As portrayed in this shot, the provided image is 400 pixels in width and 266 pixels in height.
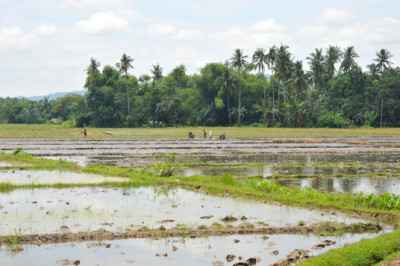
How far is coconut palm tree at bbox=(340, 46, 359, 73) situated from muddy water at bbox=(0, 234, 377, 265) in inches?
3083

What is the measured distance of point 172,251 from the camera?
8.42 metres

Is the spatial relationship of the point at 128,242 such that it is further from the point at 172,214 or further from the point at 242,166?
Result: the point at 242,166

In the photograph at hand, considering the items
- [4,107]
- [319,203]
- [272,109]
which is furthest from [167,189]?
[4,107]

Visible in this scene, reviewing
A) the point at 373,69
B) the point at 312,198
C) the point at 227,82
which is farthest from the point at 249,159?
the point at 373,69

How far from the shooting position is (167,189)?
15023 millimetres

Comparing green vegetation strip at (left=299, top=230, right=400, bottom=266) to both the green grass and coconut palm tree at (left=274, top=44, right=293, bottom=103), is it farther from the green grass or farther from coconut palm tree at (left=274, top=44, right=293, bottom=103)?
coconut palm tree at (left=274, top=44, right=293, bottom=103)

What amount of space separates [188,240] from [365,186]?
9063 mm

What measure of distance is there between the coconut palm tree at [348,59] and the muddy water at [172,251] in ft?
257

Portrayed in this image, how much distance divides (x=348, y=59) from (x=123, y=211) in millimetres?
79171

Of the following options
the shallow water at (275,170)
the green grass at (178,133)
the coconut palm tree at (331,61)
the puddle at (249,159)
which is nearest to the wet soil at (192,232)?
the shallow water at (275,170)

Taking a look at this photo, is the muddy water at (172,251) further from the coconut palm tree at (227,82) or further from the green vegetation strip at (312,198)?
the coconut palm tree at (227,82)

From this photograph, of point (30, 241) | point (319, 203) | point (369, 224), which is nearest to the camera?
point (30, 241)

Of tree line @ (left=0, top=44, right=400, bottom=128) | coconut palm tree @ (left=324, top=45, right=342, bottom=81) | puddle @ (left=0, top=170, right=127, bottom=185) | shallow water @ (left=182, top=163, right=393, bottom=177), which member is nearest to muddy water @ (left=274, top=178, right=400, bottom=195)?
shallow water @ (left=182, top=163, right=393, bottom=177)

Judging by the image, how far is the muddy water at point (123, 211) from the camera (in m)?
10.2
